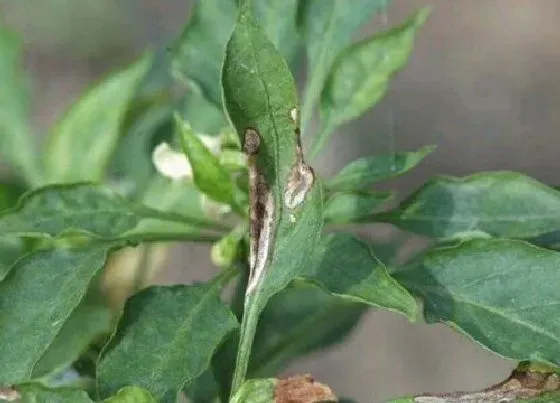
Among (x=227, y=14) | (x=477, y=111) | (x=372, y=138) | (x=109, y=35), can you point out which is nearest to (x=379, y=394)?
(x=372, y=138)

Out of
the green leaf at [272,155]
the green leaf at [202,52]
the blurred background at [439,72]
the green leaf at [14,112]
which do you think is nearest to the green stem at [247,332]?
the green leaf at [272,155]

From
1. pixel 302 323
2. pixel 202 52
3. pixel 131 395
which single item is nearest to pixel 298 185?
pixel 131 395

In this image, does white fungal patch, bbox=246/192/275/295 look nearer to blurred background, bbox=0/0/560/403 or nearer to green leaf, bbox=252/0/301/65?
green leaf, bbox=252/0/301/65

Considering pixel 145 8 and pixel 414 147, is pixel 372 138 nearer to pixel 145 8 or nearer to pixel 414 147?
pixel 414 147

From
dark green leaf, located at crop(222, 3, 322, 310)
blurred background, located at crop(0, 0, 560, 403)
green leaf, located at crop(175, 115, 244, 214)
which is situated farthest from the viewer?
blurred background, located at crop(0, 0, 560, 403)

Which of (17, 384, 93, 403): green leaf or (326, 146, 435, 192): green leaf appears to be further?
(326, 146, 435, 192): green leaf

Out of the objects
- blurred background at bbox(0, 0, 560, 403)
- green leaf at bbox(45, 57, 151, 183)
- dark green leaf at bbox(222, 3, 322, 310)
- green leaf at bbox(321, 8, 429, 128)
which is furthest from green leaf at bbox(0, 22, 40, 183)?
blurred background at bbox(0, 0, 560, 403)

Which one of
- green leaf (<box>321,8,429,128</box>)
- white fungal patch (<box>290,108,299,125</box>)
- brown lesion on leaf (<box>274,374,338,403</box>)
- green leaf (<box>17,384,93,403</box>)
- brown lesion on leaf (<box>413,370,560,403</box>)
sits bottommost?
brown lesion on leaf (<box>413,370,560,403</box>)
